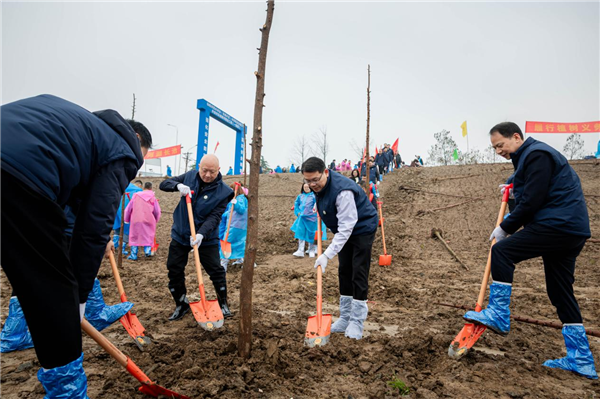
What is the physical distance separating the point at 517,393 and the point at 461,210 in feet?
31.7

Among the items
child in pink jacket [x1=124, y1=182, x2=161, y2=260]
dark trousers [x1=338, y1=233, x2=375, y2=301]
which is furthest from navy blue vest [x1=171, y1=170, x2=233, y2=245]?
child in pink jacket [x1=124, y1=182, x2=161, y2=260]

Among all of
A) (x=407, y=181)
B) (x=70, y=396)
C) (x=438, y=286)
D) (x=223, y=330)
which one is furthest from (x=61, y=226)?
(x=407, y=181)

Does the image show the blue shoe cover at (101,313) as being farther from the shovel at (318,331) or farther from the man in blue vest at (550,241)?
the man in blue vest at (550,241)

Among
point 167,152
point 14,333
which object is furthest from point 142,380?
point 167,152

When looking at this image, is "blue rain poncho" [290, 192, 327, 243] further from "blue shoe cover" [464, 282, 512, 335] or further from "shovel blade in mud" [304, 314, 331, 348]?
"blue shoe cover" [464, 282, 512, 335]

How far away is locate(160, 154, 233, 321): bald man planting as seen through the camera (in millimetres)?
3631

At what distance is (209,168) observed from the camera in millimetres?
3676

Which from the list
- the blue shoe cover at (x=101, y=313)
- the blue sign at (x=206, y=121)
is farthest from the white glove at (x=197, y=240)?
the blue sign at (x=206, y=121)

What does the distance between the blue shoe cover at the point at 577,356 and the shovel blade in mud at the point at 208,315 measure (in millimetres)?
2832

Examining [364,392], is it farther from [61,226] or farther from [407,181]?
[407,181]

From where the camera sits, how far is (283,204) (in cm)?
1355

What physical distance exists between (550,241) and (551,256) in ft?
0.76

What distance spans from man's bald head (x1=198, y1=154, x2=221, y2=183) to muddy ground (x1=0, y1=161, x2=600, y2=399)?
5.19 feet

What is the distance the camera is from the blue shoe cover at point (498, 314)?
8.64 ft
